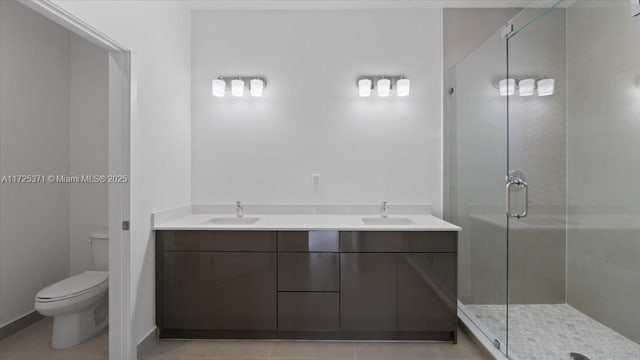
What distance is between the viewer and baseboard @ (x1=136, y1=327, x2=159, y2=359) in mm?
2127

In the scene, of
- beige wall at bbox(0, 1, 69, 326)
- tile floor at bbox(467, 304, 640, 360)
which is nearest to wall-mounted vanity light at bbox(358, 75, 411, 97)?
tile floor at bbox(467, 304, 640, 360)

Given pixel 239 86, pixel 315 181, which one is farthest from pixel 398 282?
pixel 239 86

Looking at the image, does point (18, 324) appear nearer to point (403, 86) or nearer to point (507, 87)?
point (403, 86)

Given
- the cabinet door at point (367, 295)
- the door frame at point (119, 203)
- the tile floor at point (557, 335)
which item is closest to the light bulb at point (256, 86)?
the door frame at point (119, 203)

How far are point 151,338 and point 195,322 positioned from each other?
0.31 metres

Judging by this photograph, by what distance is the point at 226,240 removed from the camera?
229 centimetres

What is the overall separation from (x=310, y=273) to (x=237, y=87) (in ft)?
5.46

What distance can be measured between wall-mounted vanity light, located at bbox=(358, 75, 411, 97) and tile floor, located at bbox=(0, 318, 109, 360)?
273cm

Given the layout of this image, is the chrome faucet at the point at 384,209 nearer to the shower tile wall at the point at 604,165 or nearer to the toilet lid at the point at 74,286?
the shower tile wall at the point at 604,165

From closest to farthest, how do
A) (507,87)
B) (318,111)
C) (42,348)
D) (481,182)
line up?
(507,87)
(42,348)
(481,182)
(318,111)

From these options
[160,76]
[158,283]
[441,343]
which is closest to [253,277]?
[158,283]

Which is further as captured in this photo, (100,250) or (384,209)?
(384,209)

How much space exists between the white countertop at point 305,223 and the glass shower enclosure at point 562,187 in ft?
1.63

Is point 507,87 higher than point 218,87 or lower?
lower
